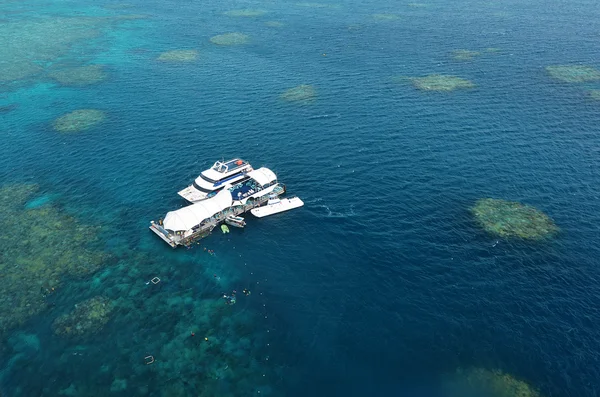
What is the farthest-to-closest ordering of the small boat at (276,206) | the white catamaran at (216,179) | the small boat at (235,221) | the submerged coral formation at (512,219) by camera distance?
the white catamaran at (216,179) < the small boat at (276,206) < the small boat at (235,221) < the submerged coral formation at (512,219)

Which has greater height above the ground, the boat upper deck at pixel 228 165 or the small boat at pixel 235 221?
the boat upper deck at pixel 228 165

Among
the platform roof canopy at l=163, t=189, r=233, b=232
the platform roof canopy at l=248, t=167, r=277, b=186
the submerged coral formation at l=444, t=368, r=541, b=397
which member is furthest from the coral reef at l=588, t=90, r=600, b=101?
the platform roof canopy at l=163, t=189, r=233, b=232

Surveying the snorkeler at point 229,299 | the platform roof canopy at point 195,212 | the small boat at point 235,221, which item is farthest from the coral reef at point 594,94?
the snorkeler at point 229,299

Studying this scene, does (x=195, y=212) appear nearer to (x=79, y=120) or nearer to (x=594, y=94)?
(x=79, y=120)

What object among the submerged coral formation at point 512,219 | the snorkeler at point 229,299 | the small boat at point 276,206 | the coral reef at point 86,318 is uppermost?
the submerged coral formation at point 512,219

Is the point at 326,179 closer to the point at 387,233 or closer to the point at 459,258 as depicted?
the point at 387,233

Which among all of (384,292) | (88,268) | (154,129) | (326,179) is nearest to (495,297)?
(384,292)

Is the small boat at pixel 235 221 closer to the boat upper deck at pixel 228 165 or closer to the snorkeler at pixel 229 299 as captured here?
the boat upper deck at pixel 228 165

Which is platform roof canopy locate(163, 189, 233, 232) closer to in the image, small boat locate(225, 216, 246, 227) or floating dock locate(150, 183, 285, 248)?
floating dock locate(150, 183, 285, 248)
